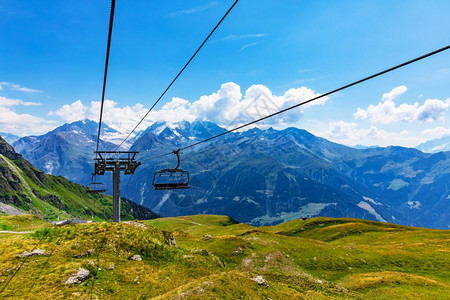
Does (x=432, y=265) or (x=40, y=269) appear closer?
(x=40, y=269)

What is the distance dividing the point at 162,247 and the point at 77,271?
12.7 meters

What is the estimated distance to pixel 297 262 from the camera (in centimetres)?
5275

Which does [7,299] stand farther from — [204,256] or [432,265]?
[432,265]

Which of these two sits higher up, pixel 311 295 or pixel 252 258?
pixel 311 295

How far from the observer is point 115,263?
2856 centimetres

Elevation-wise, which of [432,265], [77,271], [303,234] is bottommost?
[303,234]

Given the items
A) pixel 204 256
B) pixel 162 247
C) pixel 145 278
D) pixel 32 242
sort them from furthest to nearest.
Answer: pixel 204 256 < pixel 162 247 < pixel 32 242 < pixel 145 278

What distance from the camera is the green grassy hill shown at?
23.4m

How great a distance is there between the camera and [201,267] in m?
33.9

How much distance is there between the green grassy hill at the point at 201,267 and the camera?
2341cm

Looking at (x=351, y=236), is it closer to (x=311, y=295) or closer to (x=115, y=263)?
(x=311, y=295)

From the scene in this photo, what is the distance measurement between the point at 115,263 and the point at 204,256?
45.9 ft

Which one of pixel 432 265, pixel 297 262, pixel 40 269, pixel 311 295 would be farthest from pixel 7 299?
pixel 432 265

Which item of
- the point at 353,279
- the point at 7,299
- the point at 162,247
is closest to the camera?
the point at 7,299
